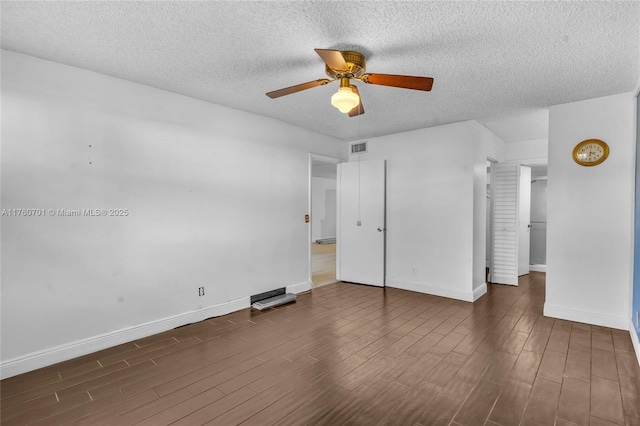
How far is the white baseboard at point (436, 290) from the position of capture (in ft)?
14.3

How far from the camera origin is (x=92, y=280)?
9.24ft

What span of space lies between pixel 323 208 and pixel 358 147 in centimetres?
558

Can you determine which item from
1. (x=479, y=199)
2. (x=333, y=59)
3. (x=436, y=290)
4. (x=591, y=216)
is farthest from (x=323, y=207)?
(x=333, y=59)

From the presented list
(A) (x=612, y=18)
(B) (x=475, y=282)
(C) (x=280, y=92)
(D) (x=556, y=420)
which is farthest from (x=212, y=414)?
(B) (x=475, y=282)

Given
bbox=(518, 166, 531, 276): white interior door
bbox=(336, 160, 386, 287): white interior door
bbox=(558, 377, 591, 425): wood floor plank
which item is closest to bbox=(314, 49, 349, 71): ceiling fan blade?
bbox=(558, 377, 591, 425): wood floor plank

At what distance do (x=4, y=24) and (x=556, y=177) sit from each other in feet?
17.1

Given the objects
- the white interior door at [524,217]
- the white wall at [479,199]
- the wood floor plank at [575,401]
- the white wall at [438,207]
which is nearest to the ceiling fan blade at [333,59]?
the wood floor plank at [575,401]

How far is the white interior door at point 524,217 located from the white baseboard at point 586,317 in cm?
227

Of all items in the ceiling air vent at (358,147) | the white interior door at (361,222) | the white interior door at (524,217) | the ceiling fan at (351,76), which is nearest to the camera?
the ceiling fan at (351,76)

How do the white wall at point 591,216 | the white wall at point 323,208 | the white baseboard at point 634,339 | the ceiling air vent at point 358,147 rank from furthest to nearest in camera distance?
the white wall at point 323,208, the ceiling air vent at point 358,147, the white wall at point 591,216, the white baseboard at point 634,339

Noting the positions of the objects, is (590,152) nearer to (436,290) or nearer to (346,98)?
(436,290)

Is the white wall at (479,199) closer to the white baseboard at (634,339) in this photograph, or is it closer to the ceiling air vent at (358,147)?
the white baseboard at (634,339)

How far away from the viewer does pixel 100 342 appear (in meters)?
2.84

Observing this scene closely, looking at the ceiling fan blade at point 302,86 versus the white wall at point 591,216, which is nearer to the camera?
the ceiling fan blade at point 302,86
